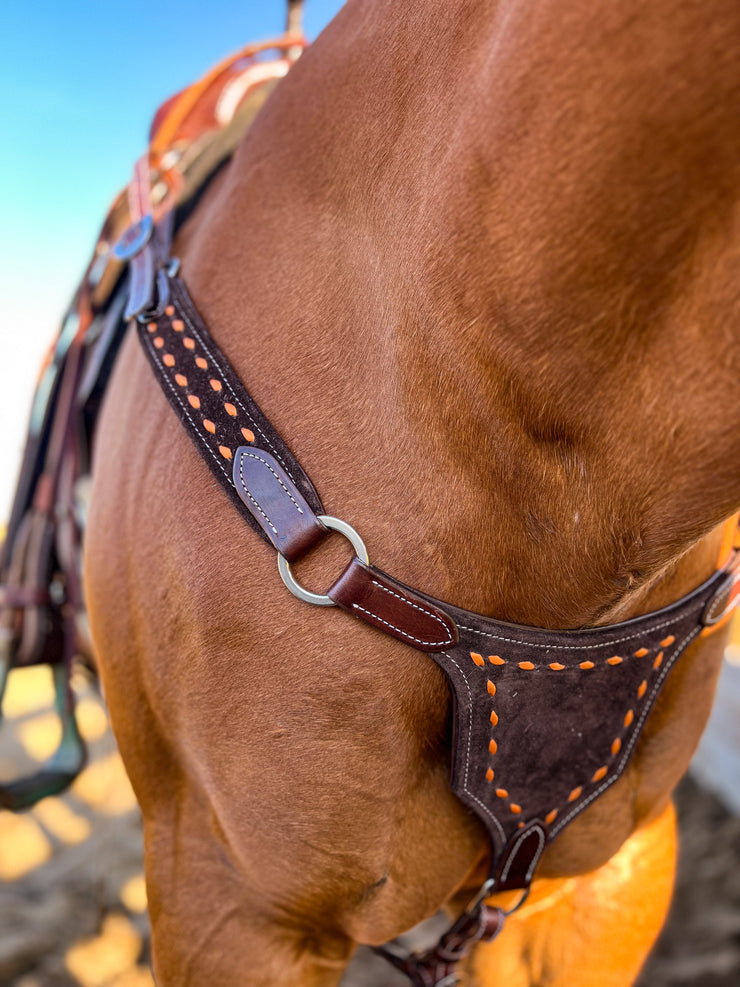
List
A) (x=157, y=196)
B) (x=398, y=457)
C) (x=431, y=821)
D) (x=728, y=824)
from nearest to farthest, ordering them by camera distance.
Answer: (x=398, y=457), (x=431, y=821), (x=157, y=196), (x=728, y=824)

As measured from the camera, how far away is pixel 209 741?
821mm

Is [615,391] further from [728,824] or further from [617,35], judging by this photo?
[728,824]

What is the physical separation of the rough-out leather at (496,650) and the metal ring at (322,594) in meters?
0.01

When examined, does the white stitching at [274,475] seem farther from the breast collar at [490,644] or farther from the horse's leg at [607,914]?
the horse's leg at [607,914]

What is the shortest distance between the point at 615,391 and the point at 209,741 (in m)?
0.57

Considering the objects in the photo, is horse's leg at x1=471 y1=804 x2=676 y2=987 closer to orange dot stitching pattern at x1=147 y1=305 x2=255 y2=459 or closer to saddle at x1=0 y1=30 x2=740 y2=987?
saddle at x1=0 y1=30 x2=740 y2=987

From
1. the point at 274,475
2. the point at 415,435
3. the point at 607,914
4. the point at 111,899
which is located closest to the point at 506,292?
the point at 415,435

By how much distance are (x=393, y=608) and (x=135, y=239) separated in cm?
68

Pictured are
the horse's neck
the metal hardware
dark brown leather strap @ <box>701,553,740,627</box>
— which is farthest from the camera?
the metal hardware

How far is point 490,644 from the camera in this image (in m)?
0.70

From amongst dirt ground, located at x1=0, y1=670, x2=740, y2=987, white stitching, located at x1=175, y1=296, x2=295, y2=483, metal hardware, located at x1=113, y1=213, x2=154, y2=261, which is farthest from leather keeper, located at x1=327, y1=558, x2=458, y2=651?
dirt ground, located at x1=0, y1=670, x2=740, y2=987

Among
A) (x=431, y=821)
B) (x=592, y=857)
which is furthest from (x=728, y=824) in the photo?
(x=431, y=821)

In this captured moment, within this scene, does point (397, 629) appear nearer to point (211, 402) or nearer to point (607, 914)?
point (211, 402)

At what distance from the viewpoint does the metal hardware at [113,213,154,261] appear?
39.9 inches
